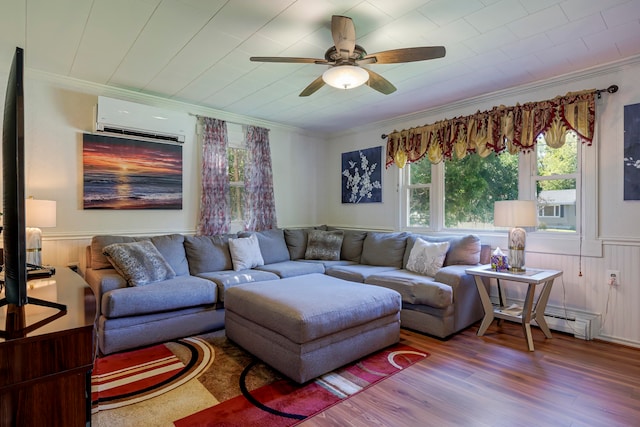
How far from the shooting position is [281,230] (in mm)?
4766

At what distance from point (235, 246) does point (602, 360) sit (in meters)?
3.50

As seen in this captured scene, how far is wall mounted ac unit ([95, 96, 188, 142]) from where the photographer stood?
11.2 feet

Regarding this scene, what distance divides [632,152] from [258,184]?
3957mm

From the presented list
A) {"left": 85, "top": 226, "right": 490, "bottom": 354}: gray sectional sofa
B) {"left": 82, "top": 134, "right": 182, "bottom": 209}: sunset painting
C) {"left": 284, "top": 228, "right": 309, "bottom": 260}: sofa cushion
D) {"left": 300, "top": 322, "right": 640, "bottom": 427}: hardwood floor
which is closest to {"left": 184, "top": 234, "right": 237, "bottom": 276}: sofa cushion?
{"left": 85, "top": 226, "right": 490, "bottom": 354}: gray sectional sofa

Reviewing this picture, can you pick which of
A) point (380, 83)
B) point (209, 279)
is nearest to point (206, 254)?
point (209, 279)

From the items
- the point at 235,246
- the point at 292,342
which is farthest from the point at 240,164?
the point at 292,342

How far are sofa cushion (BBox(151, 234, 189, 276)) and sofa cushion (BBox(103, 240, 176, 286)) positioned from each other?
271 millimetres

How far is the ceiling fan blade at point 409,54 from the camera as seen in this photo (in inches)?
82.7

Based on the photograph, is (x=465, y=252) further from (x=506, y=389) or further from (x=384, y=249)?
(x=506, y=389)

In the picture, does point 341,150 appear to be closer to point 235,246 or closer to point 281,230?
point 281,230

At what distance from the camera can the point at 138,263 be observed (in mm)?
3006

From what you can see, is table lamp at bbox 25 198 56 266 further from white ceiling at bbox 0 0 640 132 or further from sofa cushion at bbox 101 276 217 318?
white ceiling at bbox 0 0 640 132

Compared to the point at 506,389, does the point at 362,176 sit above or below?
above

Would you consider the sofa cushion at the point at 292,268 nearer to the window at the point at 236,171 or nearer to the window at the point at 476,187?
the window at the point at 236,171
